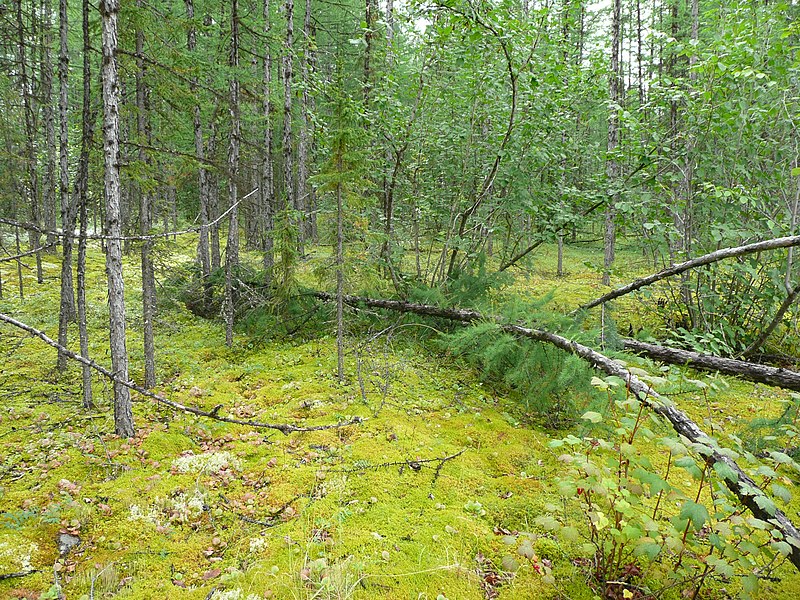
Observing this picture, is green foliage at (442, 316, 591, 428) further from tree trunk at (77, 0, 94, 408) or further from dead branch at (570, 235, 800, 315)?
tree trunk at (77, 0, 94, 408)

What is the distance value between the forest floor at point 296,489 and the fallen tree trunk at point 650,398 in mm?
433

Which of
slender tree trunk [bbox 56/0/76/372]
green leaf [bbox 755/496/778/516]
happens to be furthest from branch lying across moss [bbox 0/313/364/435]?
slender tree trunk [bbox 56/0/76/372]

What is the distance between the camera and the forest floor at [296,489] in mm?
3441

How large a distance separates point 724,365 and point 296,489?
Result: 552 centimetres

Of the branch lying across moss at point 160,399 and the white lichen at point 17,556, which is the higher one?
the branch lying across moss at point 160,399

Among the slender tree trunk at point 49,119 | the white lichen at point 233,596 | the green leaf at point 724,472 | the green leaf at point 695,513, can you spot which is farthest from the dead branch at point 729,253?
the slender tree trunk at point 49,119

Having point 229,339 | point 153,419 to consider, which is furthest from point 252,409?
point 229,339

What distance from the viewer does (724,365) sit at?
563cm

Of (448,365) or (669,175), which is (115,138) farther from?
(669,175)

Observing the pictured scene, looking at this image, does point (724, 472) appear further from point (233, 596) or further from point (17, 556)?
point (17, 556)

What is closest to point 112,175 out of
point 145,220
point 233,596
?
point 145,220

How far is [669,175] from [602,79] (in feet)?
9.15

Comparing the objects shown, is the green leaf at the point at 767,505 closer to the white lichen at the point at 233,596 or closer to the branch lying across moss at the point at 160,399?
the branch lying across moss at the point at 160,399

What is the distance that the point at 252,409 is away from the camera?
6.70 meters
